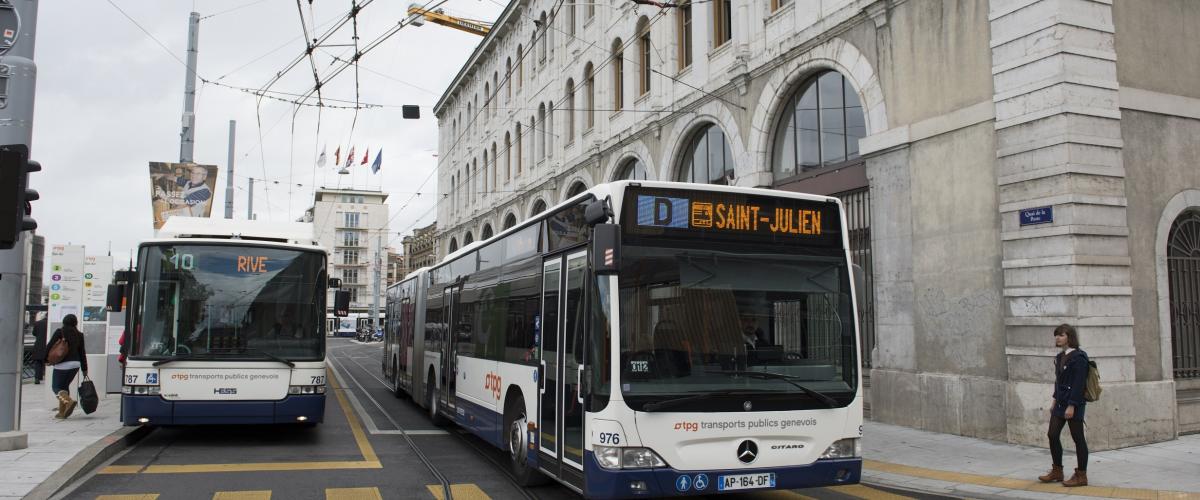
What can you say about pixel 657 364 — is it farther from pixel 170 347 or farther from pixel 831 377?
pixel 170 347

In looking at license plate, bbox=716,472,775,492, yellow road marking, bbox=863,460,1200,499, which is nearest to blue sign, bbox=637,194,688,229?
license plate, bbox=716,472,775,492

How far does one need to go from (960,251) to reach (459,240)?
35295 millimetres

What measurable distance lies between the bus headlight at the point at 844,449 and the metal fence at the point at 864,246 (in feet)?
25.0

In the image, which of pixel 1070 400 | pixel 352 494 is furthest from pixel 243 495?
pixel 1070 400

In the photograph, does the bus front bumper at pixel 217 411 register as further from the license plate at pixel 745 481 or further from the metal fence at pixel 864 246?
the metal fence at pixel 864 246

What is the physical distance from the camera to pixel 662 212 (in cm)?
670

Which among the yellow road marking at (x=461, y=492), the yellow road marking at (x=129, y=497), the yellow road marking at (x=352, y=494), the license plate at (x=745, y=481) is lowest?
the yellow road marking at (x=461, y=492)

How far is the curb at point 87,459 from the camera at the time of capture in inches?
296

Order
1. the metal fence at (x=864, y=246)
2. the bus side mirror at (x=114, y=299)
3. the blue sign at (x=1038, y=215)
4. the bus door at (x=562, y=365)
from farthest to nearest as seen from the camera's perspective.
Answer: the metal fence at (x=864, y=246), the blue sign at (x=1038, y=215), the bus side mirror at (x=114, y=299), the bus door at (x=562, y=365)

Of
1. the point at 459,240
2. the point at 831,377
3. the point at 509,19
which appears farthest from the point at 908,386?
the point at 459,240

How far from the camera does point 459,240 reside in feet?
148

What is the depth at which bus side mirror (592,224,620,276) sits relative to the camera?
6.19 meters

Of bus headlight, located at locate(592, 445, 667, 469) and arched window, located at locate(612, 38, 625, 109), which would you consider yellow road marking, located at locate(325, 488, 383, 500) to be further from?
arched window, located at locate(612, 38, 625, 109)

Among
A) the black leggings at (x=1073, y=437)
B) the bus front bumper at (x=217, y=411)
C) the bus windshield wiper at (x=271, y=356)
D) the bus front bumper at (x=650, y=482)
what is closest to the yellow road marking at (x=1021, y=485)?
the black leggings at (x=1073, y=437)
